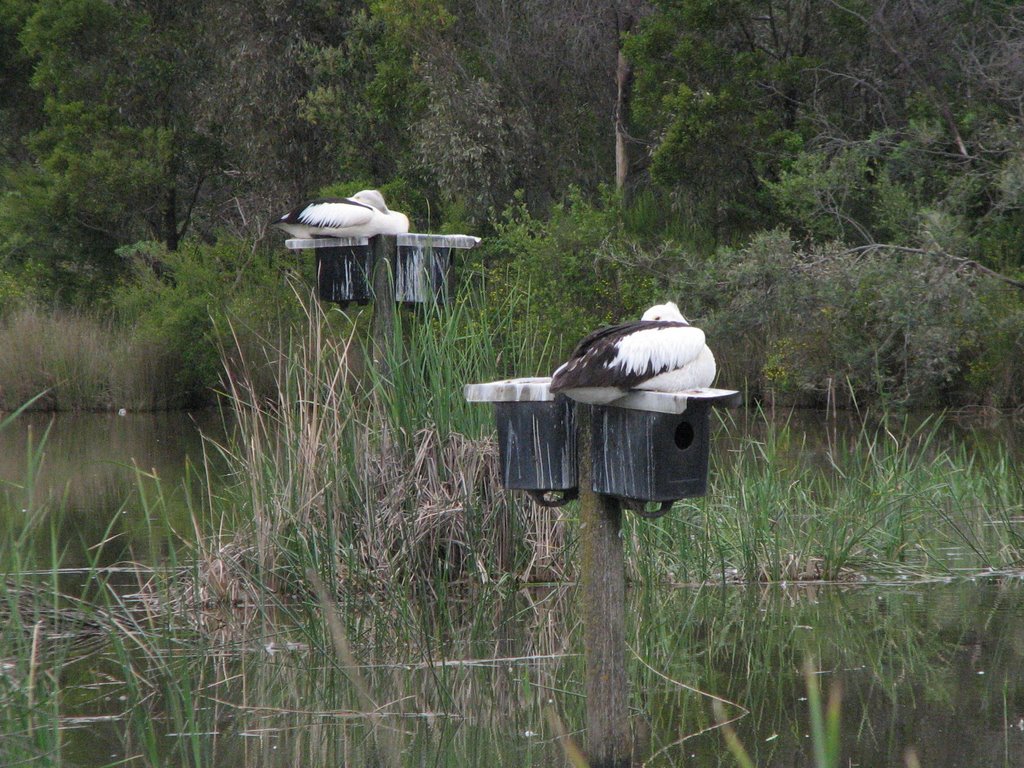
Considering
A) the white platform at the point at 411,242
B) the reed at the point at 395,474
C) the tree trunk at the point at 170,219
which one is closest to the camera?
the reed at the point at 395,474

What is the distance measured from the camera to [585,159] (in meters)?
21.1

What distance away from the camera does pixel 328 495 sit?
197 inches

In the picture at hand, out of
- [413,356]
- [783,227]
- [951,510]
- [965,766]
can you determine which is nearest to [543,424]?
[965,766]

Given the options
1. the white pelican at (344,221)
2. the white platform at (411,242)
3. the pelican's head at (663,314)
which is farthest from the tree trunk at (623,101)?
the pelican's head at (663,314)

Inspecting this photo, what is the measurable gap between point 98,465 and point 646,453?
9.43 meters

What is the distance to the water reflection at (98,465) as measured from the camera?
790cm

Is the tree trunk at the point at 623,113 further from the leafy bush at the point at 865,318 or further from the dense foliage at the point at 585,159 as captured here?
the leafy bush at the point at 865,318

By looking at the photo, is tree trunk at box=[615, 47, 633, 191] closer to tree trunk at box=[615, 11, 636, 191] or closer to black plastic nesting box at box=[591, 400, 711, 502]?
tree trunk at box=[615, 11, 636, 191]

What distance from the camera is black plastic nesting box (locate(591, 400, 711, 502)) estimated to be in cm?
330

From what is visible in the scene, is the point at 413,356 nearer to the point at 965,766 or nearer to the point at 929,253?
the point at 965,766

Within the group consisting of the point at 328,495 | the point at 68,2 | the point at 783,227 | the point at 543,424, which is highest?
the point at 68,2

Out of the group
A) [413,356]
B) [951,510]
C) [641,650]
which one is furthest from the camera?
[951,510]

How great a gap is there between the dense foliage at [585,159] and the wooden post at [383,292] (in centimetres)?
447

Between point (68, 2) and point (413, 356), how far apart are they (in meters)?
17.1
